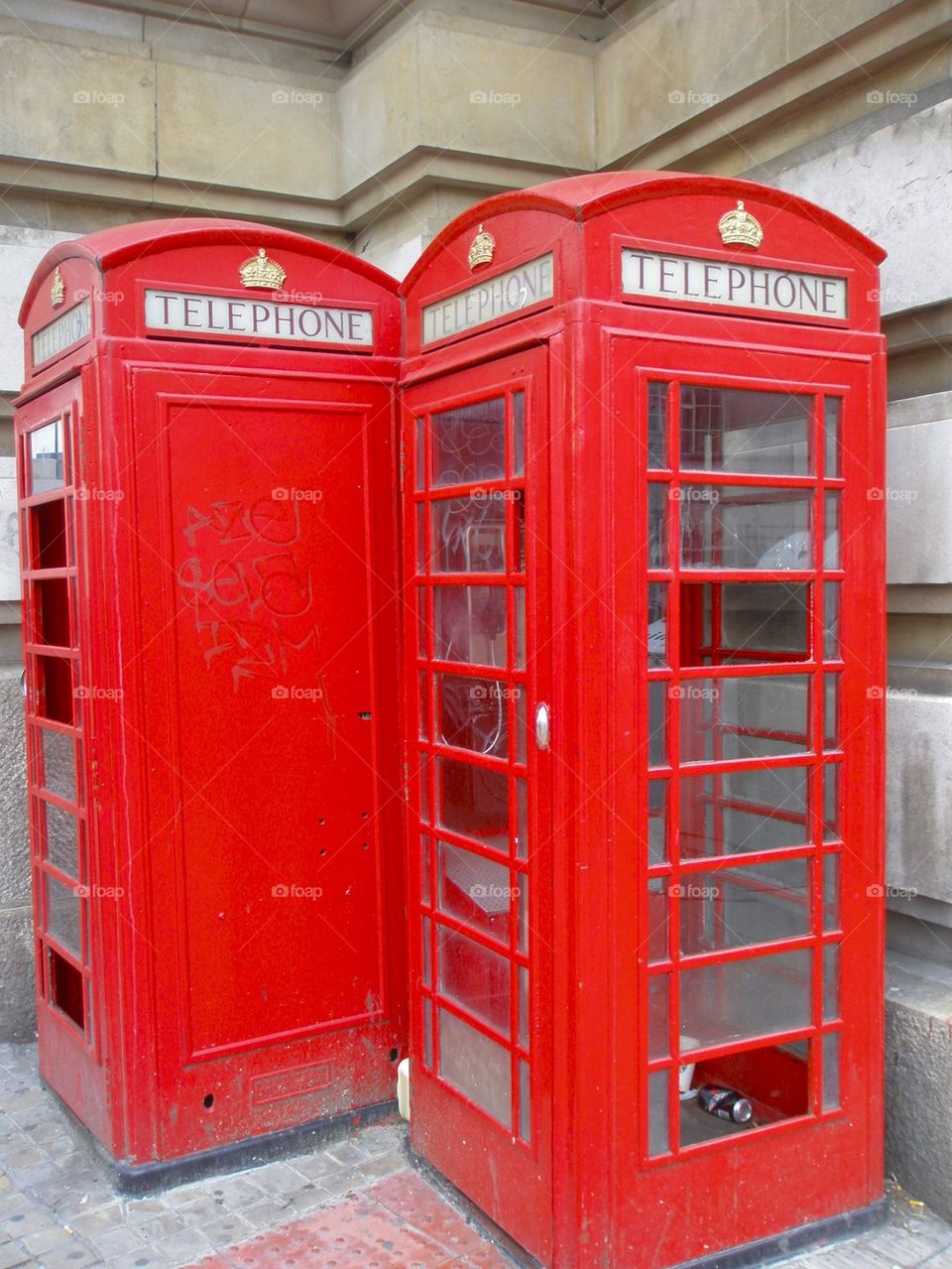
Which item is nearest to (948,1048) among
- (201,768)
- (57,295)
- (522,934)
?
(522,934)

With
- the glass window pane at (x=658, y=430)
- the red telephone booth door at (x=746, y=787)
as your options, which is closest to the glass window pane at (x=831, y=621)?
the red telephone booth door at (x=746, y=787)

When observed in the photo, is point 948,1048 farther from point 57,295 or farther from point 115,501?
point 57,295

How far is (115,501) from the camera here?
133 inches

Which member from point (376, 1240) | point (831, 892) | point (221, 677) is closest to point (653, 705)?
point (831, 892)

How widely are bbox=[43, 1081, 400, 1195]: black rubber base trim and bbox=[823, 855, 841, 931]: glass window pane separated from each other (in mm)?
1688

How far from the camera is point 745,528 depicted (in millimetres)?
2926

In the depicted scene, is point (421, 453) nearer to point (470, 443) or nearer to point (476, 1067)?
point (470, 443)

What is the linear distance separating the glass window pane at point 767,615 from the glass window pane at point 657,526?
301 millimetres

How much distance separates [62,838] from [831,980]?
253 centimetres

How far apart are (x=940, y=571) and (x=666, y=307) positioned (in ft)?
4.03

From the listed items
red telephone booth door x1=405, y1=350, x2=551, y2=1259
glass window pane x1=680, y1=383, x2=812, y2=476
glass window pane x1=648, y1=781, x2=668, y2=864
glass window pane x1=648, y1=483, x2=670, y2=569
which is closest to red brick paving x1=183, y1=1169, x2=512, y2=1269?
red telephone booth door x1=405, y1=350, x2=551, y2=1259

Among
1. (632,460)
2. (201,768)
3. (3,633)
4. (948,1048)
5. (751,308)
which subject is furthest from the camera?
(3,633)

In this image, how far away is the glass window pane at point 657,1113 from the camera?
2855 mm

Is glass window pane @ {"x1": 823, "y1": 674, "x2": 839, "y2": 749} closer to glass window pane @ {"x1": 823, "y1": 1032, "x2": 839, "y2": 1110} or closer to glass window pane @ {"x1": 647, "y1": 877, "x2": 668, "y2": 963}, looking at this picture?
glass window pane @ {"x1": 647, "y1": 877, "x2": 668, "y2": 963}
